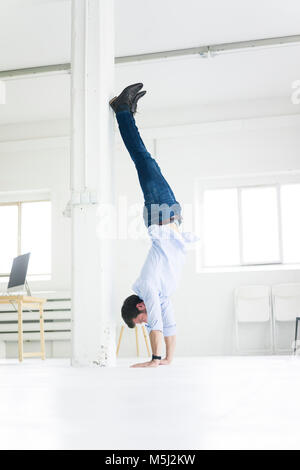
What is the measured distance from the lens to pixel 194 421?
3.83 ft

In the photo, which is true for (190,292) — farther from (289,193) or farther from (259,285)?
(289,193)

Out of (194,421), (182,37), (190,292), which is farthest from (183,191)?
(194,421)

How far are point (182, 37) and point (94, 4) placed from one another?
2.42 meters

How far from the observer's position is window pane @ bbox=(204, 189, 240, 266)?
778 cm

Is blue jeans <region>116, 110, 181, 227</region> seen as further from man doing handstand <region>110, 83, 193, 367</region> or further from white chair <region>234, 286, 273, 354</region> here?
white chair <region>234, 286, 273, 354</region>

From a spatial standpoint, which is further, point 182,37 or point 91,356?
point 182,37

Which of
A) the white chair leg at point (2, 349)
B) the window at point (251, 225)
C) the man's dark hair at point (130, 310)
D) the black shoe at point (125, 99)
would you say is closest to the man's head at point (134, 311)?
the man's dark hair at point (130, 310)

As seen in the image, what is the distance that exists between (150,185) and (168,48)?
3.10 metres

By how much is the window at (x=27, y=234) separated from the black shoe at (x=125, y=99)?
15.6 feet

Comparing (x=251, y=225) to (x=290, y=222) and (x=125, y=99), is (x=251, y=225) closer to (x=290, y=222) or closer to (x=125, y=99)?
Result: (x=290, y=222)

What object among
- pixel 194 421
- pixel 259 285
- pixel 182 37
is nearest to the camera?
pixel 194 421

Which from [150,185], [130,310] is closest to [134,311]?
[130,310]

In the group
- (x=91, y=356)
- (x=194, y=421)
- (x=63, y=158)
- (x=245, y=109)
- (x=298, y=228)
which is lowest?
(x=91, y=356)

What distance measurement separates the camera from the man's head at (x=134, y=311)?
365cm
